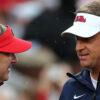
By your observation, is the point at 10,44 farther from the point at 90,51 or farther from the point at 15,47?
the point at 90,51

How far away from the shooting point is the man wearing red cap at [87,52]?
4031 millimetres

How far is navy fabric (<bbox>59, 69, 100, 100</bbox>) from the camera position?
4.08 meters

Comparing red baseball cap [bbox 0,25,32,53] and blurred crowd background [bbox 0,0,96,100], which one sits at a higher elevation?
red baseball cap [bbox 0,25,32,53]

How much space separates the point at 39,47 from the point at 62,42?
0.32m

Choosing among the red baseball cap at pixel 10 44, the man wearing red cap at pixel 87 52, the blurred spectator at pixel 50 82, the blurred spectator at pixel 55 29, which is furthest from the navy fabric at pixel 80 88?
the blurred spectator at pixel 55 29

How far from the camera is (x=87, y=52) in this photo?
4035mm

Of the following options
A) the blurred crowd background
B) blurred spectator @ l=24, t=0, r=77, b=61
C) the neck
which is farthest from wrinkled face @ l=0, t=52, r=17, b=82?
blurred spectator @ l=24, t=0, r=77, b=61

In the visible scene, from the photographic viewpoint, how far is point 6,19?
703 cm

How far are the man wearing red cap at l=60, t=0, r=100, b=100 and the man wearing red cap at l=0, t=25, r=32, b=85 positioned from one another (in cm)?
50

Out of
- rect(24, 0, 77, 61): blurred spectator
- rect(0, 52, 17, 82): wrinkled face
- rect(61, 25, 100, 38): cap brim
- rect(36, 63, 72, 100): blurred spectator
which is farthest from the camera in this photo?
rect(24, 0, 77, 61): blurred spectator

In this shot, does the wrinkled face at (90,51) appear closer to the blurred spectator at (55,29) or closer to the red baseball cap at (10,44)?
the red baseball cap at (10,44)

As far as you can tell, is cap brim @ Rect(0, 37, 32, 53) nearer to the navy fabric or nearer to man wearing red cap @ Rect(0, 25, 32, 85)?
man wearing red cap @ Rect(0, 25, 32, 85)

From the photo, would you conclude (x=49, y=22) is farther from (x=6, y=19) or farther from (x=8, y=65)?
(x=8, y=65)

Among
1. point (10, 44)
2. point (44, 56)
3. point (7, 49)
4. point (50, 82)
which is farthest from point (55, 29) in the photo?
point (7, 49)
